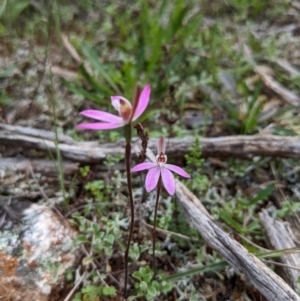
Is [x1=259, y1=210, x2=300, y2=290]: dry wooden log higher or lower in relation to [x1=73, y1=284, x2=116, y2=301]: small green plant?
higher

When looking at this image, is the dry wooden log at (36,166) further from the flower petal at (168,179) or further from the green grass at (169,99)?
the flower petal at (168,179)

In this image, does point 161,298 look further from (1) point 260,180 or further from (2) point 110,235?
(1) point 260,180

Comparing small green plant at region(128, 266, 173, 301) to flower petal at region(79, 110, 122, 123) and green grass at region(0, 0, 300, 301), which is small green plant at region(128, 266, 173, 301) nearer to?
green grass at region(0, 0, 300, 301)

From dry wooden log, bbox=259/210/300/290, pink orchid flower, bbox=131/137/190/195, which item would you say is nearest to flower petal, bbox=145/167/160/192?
pink orchid flower, bbox=131/137/190/195

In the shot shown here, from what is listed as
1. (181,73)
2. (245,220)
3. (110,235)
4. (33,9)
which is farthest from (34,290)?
(33,9)

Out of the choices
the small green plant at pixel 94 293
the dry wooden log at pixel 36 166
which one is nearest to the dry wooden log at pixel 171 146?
the dry wooden log at pixel 36 166

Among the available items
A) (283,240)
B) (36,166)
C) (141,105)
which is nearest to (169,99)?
(36,166)

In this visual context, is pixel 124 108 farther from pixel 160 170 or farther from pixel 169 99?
pixel 169 99
